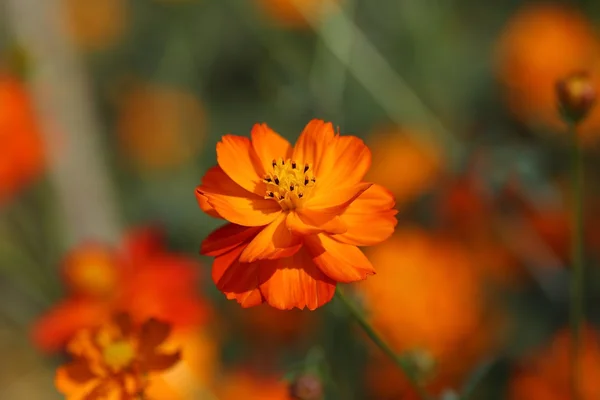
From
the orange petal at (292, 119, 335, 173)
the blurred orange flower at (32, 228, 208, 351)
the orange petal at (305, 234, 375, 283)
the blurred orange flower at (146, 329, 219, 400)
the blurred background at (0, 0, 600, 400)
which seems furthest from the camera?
the blurred background at (0, 0, 600, 400)

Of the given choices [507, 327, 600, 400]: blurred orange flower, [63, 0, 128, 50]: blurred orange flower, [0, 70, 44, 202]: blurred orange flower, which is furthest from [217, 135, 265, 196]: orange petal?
[63, 0, 128, 50]: blurred orange flower

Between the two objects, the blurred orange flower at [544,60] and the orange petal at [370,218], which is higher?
the orange petal at [370,218]

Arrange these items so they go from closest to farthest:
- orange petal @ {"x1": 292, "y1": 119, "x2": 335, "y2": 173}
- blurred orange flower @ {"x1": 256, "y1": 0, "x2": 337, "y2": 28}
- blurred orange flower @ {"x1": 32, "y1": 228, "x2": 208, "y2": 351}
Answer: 1. orange petal @ {"x1": 292, "y1": 119, "x2": 335, "y2": 173}
2. blurred orange flower @ {"x1": 32, "y1": 228, "x2": 208, "y2": 351}
3. blurred orange flower @ {"x1": 256, "y1": 0, "x2": 337, "y2": 28}

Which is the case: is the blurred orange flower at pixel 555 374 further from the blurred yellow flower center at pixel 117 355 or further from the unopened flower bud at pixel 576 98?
the blurred yellow flower center at pixel 117 355

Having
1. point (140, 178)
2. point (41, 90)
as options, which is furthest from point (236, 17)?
point (41, 90)

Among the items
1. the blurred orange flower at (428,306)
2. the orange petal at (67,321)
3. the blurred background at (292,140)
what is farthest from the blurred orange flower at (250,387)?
the orange petal at (67,321)

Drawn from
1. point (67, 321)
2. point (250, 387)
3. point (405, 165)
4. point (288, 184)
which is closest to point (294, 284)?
point (288, 184)

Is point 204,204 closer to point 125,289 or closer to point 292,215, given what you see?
point 292,215

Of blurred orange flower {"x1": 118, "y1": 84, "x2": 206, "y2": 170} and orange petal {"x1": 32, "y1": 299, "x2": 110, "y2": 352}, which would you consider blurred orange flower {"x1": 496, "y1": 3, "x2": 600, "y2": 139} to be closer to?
blurred orange flower {"x1": 118, "y1": 84, "x2": 206, "y2": 170}
